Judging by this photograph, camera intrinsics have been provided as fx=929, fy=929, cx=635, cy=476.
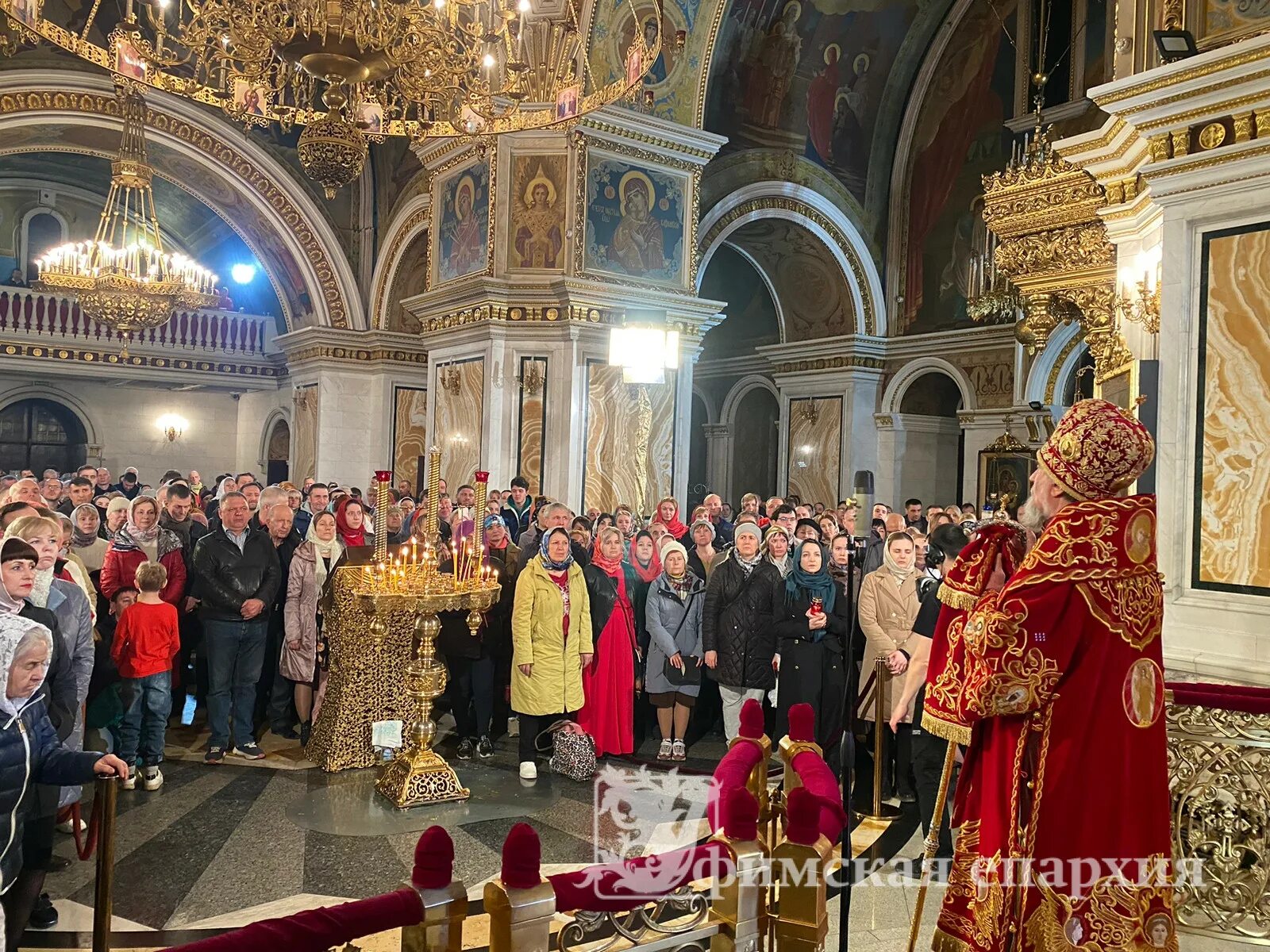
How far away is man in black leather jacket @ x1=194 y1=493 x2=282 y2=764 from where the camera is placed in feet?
20.4

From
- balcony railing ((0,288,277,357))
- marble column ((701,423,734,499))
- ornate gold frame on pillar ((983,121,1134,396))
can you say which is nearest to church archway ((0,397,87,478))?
balcony railing ((0,288,277,357))

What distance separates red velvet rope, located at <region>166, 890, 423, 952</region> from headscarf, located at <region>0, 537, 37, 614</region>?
2348 millimetres

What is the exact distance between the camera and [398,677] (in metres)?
6.40

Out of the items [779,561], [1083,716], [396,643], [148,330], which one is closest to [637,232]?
[779,561]

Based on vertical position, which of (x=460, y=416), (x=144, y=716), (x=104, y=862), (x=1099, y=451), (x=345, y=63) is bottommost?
(x=144, y=716)

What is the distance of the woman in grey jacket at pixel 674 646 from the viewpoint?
22.1 feet

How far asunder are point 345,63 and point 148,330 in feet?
53.9

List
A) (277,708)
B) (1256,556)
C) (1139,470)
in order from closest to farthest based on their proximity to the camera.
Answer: (1139,470) < (1256,556) < (277,708)

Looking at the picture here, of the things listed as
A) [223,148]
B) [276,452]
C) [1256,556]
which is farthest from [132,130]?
[1256,556]

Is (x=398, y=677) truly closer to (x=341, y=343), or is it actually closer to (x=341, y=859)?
(x=341, y=859)

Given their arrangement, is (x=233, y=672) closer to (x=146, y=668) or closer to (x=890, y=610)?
(x=146, y=668)

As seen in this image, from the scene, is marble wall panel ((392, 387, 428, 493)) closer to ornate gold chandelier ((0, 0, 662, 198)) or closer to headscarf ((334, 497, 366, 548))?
headscarf ((334, 497, 366, 548))

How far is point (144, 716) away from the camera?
5820 mm

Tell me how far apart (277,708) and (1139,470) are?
20.2ft
